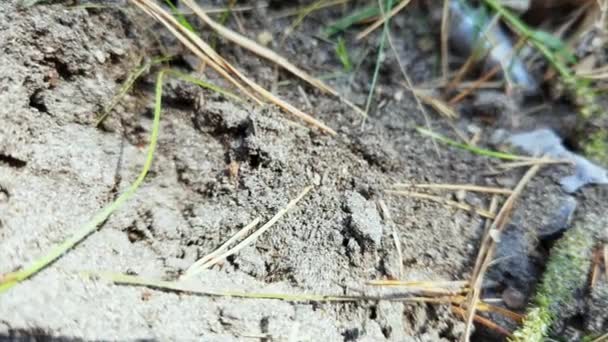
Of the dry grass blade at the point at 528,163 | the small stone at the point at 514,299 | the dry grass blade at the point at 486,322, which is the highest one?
the dry grass blade at the point at 528,163

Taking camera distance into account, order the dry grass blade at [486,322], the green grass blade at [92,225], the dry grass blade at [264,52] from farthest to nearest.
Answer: the dry grass blade at [264,52], the dry grass blade at [486,322], the green grass blade at [92,225]

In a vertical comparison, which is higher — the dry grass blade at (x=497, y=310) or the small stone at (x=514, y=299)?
the small stone at (x=514, y=299)

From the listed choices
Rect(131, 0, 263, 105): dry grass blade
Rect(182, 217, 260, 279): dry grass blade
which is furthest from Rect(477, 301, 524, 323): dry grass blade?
Rect(131, 0, 263, 105): dry grass blade

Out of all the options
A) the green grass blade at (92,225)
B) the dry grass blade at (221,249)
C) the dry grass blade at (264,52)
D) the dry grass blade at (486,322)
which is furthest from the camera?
the dry grass blade at (264,52)

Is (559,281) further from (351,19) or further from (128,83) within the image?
(128,83)

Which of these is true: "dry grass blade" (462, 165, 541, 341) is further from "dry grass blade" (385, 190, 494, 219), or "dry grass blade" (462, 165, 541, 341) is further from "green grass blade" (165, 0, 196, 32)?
"green grass blade" (165, 0, 196, 32)

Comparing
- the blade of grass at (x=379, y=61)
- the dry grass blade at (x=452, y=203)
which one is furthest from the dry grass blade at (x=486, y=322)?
the blade of grass at (x=379, y=61)

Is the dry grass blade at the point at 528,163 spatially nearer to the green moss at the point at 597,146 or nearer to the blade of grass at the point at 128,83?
the green moss at the point at 597,146
